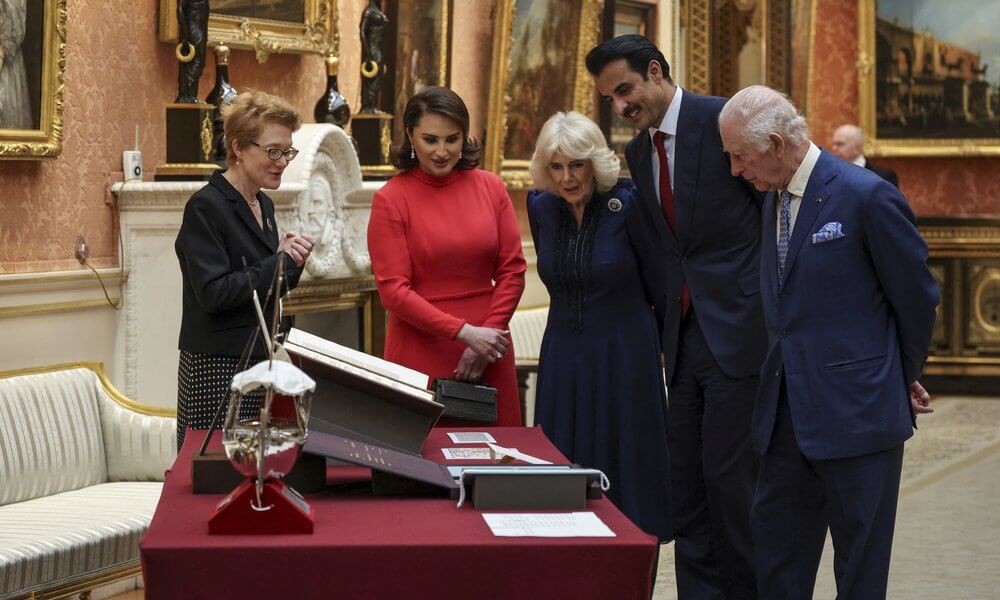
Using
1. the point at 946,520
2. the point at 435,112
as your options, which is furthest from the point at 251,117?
the point at 946,520

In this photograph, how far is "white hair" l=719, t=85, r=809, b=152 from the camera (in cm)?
367

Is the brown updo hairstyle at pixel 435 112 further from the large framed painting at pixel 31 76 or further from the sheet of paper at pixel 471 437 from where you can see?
the large framed painting at pixel 31 76

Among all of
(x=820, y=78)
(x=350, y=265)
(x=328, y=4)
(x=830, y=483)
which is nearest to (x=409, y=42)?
(x=328, y=4)

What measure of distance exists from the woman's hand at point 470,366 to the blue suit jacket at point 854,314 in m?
1.39

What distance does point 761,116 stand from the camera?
367 centimetres

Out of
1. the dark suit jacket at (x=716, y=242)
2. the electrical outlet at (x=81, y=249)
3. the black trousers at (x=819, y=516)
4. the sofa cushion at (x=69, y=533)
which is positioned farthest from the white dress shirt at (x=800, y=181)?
the electrical outlet at (x=81, y=249)

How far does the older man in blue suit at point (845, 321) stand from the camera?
3615mm

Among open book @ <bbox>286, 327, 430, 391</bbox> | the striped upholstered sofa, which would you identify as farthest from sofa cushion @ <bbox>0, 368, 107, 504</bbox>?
open book @ <bbox>286, 327, 430, 391</bbox>

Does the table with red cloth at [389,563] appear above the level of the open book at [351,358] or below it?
below

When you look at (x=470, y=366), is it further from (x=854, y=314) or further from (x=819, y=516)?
(x=854, y=314)

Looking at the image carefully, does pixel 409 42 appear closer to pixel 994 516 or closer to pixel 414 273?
pixel 414 273

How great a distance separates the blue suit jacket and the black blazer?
1.62 meters

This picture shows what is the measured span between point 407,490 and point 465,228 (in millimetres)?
1885

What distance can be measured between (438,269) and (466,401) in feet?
2.50
